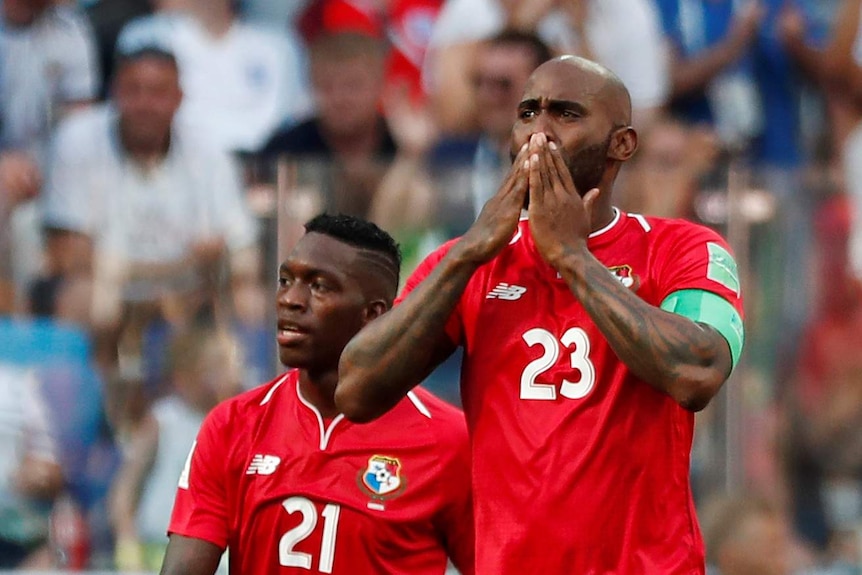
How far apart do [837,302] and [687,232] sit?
12.6 feet

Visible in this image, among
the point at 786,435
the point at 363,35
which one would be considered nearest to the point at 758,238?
the point at 786,435

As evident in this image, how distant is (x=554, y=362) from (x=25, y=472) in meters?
4.20

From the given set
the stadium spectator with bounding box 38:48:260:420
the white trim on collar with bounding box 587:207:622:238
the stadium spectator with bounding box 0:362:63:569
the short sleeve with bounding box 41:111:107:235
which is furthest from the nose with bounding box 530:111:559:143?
the short sleeve with bounding box 41:111:107:235

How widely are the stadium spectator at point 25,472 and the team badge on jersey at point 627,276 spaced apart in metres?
4.13

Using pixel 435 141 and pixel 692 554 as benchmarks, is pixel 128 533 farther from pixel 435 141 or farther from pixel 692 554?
pixel 692 554

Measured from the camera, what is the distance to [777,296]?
762cm

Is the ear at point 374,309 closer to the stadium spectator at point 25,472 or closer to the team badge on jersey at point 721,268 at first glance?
the team badge on jersey at point 721,268

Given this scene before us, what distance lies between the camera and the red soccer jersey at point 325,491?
4.77m

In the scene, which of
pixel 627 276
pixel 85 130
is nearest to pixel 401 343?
pixel 627 276

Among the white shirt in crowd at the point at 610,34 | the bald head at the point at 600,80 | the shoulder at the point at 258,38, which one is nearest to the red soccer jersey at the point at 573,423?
the bald head at the point at 600,80

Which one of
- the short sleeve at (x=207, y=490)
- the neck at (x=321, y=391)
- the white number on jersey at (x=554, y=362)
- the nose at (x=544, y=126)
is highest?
the nose at (x=544, y=126)

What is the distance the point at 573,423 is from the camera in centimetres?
387

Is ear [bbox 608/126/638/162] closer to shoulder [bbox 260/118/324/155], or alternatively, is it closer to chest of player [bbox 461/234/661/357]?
chest of player [bbox 461/234/661/357]

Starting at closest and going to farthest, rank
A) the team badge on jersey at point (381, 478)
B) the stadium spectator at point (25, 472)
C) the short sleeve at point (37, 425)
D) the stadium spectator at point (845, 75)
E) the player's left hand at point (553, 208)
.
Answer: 1. the player's left hand at point (553, 208)
2. the team badge on jersey at point (381, 478)
3. the stadium spectator at point (25, 472)
4. the short sleeve at point (37, 425)
5. the stadium spectator at point (845, 75)
